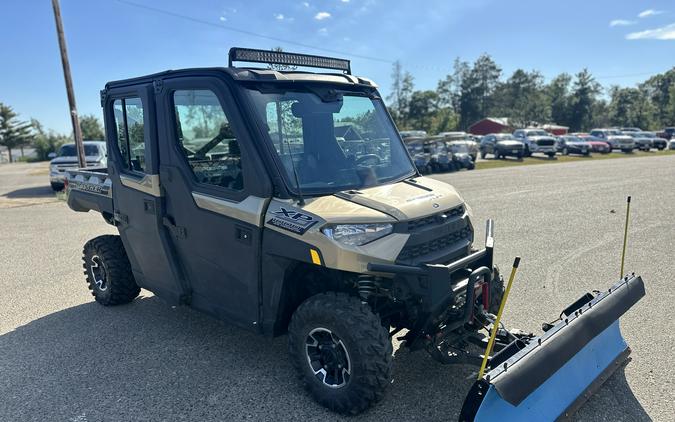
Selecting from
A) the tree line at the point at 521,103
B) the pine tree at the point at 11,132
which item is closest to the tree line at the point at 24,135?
the pine tree at the point at 11,132

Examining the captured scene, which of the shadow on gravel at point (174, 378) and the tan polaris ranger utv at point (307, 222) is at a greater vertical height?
the tan polaris ranger utv at point (307, 222)

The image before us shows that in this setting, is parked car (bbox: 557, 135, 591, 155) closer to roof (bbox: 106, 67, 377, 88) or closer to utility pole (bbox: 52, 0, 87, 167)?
utility pole (bbox: 52, 0, 87, 167)

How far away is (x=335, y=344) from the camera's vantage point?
3.13m

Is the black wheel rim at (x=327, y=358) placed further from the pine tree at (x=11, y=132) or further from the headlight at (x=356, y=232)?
the pine tree at (x=11, y=132)

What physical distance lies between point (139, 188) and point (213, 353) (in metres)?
1.63

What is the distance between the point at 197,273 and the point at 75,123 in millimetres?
13262

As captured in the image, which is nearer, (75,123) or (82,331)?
(82,331)

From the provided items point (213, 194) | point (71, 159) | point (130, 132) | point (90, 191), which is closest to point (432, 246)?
point (213, 194)

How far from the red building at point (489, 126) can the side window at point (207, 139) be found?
8141 cm

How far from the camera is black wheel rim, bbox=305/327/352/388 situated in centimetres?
311

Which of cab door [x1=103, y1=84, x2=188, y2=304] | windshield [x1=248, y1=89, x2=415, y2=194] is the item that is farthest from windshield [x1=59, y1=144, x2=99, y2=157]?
windshield [x1=248, y1=89, x2=415, y2=194]

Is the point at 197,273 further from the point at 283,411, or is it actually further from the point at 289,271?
the point at 283,411

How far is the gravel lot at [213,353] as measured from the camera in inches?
128

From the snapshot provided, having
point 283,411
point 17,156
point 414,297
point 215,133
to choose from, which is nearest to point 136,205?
point 215,133
